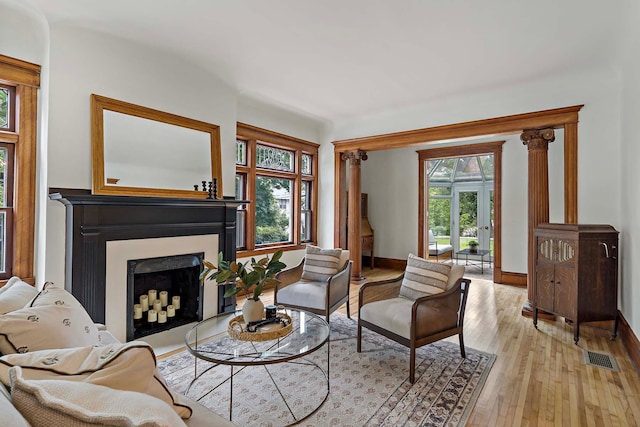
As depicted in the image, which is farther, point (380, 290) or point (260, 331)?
point (380, 290)

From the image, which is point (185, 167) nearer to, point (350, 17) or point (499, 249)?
point (350, 17)

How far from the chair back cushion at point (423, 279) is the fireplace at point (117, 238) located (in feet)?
7.38

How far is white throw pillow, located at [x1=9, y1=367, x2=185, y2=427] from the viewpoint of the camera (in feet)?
2.47

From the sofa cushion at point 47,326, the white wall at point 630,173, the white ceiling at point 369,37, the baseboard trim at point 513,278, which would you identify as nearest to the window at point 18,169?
the white ceiling at point 369,37

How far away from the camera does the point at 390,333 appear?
2.67m

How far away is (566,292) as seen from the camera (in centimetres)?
338

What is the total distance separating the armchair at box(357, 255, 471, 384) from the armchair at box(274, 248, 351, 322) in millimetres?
483

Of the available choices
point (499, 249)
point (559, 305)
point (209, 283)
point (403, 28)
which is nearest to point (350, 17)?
point (403, 28)

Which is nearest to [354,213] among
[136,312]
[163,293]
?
[163,293]

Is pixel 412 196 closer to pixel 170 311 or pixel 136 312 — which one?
pixel 170 311

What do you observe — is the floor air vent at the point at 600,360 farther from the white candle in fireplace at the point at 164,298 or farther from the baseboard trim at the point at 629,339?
the white candle in fireplace at the point at 164,298

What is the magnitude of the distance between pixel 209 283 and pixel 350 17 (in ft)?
10.1

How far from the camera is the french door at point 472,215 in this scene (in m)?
8.20

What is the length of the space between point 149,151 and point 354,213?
354 cm
